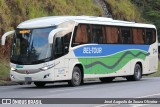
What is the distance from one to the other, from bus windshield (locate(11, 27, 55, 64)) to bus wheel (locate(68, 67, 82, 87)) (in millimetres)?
1941

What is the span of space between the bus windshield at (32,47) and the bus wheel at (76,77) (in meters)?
1.94

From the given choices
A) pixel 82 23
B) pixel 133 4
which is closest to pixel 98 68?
pixel 82 23

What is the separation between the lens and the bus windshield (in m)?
22.2

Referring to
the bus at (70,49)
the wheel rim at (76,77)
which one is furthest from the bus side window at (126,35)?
the wheel rim at (76,77)

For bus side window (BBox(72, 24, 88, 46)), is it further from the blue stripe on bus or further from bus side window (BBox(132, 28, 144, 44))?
bus side window (BBox(132, 28, 144, 44))

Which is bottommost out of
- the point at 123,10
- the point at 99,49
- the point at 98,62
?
the point at 98,62

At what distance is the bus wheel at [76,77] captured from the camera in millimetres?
23517

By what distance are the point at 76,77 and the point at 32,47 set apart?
2818 millimetres

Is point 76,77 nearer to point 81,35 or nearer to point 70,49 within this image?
point 70,49

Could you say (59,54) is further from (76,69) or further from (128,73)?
(128,73)

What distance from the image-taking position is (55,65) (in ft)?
73.4

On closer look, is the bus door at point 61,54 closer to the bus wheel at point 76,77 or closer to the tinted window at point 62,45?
the tinted window at point 62,45

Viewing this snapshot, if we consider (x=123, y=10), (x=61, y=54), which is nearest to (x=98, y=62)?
(x=61, y=54)

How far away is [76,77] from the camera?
23719 mm
